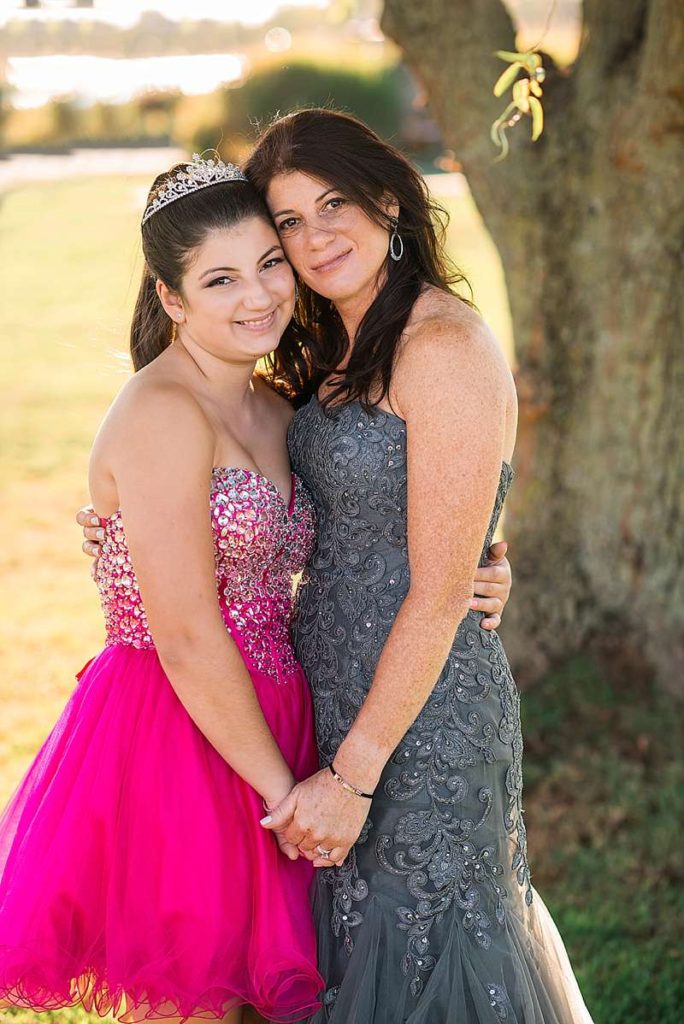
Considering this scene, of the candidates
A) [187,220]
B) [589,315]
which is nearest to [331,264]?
[187,220]

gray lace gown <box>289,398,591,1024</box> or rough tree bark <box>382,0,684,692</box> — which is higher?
rough tree bark <box>382,0,684,692</box>

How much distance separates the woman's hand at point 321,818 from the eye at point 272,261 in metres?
1.09

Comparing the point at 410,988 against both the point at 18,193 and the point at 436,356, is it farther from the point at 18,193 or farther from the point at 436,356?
the point at 18,193

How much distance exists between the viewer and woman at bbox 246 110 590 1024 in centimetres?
240

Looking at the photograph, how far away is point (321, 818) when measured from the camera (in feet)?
8.05

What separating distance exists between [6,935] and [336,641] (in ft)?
2.95

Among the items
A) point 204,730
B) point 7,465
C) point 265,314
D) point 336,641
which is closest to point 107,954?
point 204,730

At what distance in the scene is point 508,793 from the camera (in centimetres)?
264

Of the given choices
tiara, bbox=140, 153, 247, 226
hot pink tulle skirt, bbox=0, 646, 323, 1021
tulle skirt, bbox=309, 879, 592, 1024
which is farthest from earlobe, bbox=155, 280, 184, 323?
tulle skirt, bbox=309, 879, 592, 1024

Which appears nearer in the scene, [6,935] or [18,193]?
[6,935]

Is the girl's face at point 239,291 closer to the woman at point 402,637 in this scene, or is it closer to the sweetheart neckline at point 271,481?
the woman at point 402,637

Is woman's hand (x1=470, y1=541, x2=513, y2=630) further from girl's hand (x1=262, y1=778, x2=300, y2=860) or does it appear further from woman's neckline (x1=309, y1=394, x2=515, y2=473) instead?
girl's hand (x1=262, y1=778, x2=300, y2=860)

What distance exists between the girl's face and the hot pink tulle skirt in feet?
2.43

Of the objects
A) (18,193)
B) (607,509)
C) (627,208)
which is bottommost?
(607,509)
